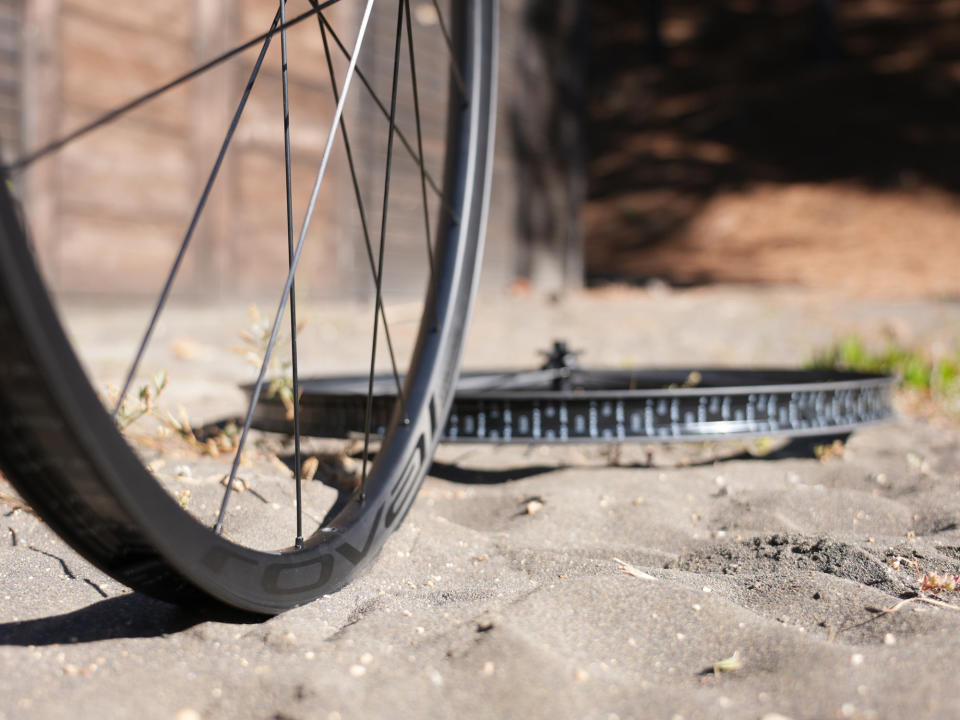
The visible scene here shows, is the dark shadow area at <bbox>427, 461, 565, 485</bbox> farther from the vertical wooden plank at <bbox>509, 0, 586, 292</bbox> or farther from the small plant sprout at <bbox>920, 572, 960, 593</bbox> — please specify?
the vertical wooden plank at <bbox>509, 0, 586, 292</bbox>

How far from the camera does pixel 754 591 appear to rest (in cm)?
125

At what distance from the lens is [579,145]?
9930mm

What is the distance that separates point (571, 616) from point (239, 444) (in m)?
0.49

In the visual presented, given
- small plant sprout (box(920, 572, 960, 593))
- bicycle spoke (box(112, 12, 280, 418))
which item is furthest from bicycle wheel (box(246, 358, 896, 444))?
bicycle spoke (box(112, 12, 280, 418))

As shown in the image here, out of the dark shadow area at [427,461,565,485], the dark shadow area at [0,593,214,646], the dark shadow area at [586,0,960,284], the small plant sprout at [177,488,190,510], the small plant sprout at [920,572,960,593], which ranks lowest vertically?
the small plant sprout at [920,572,960,593]

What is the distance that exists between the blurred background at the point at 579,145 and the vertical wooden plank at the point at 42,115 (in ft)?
0.04

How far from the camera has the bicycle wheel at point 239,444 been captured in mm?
711

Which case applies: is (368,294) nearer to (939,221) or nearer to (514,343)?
(514,343)

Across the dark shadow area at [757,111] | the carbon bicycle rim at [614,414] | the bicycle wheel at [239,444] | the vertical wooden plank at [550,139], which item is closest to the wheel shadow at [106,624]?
the bicycle wheel at [239,444]

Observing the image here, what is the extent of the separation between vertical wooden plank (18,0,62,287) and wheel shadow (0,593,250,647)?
4.34 meters

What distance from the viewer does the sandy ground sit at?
90 cm

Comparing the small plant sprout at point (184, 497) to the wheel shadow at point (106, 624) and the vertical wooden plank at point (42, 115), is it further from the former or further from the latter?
the vertical wooden plank at point (42, 115)

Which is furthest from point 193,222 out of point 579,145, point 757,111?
point 757,111

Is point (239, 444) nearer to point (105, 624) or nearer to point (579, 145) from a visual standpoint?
point (105, 624)
